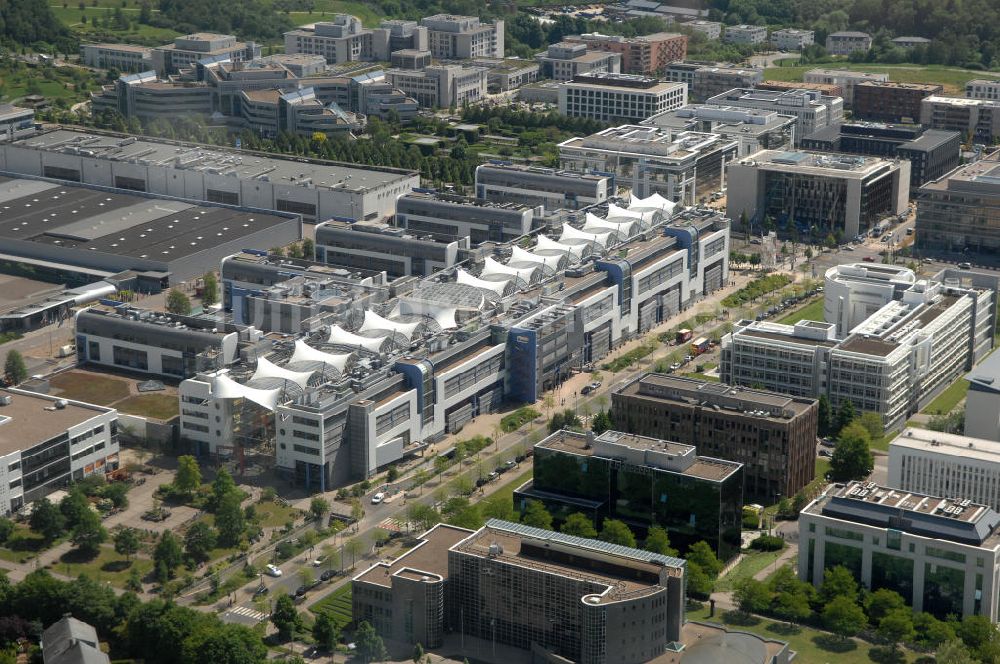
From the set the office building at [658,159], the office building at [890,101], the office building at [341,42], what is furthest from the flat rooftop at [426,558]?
the office building at [341,42]

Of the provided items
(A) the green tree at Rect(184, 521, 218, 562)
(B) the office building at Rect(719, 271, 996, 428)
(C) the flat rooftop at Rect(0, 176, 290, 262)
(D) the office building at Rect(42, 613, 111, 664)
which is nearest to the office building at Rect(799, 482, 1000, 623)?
(B) the office building at Rect(719, 271, 996, 428)

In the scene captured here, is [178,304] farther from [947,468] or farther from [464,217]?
[947,468]

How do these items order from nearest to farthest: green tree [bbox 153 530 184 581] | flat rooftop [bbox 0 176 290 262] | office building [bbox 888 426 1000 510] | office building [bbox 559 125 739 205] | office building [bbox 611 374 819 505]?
green tree [bbox 153 530 184 581], office building [bbox 888 426 1000 510], office building [bbox 611 374 819 505], flat rooftop [bbox 0 176 290 262], office building [bbox 559 125 739 205]

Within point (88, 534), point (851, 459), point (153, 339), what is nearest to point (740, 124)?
point (851, 459)

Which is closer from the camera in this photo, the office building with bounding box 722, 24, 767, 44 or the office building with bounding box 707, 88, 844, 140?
the office building with bounding box 707, 88, 844, 140

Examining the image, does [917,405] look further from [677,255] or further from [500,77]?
[500,77]

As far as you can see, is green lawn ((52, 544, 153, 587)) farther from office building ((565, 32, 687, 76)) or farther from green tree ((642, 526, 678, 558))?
office building ((565, 32, 687, 76))
